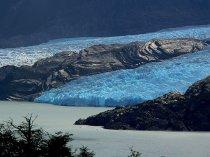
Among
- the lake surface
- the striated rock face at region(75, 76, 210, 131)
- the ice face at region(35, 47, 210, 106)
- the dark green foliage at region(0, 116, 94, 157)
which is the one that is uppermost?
the ice face at region(35, 47, 210, 106)

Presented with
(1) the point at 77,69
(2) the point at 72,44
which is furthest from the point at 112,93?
(2) the point at 72,44

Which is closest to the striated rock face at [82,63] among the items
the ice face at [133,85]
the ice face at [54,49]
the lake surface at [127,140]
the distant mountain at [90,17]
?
the ice face at [54,49]

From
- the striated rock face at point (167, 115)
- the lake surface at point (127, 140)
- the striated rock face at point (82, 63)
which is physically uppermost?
the striated rock face at point (82, 63)

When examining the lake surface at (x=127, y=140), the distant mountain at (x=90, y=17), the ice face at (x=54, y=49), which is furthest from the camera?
the distant mountain at (x=90, y=17)

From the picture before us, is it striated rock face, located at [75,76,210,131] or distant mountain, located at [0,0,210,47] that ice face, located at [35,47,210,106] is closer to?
striated rock face, located at [75,76,210,131]

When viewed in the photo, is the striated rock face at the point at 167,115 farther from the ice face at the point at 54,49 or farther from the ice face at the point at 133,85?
the ice face at the point at 54,49

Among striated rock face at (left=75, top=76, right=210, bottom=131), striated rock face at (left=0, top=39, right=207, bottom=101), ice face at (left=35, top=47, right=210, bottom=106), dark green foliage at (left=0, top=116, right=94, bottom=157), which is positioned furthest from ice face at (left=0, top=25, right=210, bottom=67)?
dark green foliage at (left=0, top=116, right=94, bottom=157)

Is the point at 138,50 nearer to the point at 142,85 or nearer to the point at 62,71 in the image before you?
the point at 62,71
